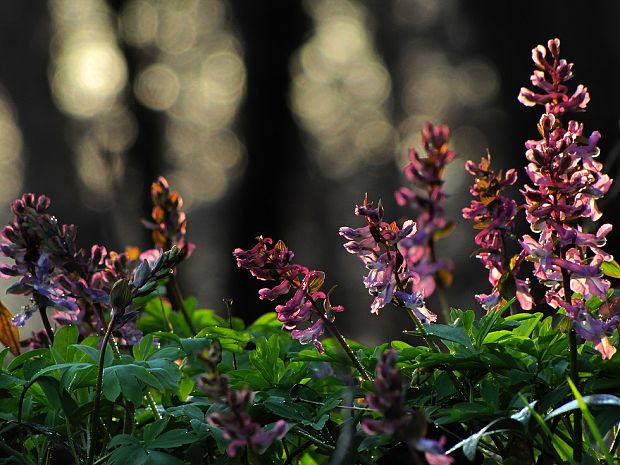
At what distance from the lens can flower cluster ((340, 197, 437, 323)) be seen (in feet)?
5.03

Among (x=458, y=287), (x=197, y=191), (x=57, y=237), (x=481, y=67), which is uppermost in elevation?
(x=57, y=237)

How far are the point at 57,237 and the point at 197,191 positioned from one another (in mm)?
10373

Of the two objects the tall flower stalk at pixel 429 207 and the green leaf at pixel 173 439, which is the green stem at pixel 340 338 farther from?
the tall flower stalk at pixel 429 207

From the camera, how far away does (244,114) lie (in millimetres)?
10742

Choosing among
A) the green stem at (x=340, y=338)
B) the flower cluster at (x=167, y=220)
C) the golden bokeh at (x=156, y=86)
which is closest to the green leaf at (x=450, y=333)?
the green stem at (x=340, y=338)

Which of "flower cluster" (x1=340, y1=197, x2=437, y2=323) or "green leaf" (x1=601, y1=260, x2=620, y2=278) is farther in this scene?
"green leaf" (x1=601, y1=260, x2=620, y2=278)

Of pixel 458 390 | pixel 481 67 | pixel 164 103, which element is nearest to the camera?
pixel 458 390

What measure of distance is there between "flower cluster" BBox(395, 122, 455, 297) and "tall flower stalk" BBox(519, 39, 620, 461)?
0.44 metres

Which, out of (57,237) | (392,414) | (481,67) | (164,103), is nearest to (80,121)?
(164,103)

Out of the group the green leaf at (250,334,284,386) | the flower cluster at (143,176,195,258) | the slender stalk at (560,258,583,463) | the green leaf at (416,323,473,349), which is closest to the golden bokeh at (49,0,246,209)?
Answer: the flower cluster at (143,176,195,258)

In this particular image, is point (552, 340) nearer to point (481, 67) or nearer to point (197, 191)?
point (481, 67)

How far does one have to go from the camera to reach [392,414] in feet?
3.29

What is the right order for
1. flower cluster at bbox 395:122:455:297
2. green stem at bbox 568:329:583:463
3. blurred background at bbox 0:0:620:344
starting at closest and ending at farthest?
flower cluster at bbox 395:122:455:297 < green stem at bbox 568:329:583:463 < blurred background at bbox 0:0:620:344

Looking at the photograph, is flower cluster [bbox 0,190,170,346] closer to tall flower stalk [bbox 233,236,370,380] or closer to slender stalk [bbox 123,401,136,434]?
slender stalk [bbox 123,401,136,434]
